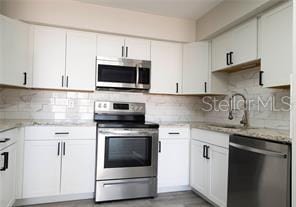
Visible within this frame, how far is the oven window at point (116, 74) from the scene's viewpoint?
2938mm

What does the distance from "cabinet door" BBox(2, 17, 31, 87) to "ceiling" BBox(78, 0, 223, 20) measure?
89 centimetres

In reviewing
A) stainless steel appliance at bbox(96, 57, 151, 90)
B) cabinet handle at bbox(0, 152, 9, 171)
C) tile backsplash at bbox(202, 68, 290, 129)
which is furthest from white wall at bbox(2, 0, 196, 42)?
cabinet handle at bbox(0, 152, 9, 171)

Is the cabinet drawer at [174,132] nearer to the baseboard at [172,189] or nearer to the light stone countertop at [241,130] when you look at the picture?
the light stone countertop at [241,130]

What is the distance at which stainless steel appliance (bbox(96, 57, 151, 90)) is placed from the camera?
116 inches

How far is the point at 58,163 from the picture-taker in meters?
2.51

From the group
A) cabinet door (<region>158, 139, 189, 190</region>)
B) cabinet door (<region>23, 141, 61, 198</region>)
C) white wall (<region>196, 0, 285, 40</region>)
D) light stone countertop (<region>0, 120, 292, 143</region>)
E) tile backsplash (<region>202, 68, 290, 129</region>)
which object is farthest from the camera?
cabinet door (<region>158, 139, 189, 190</region>)

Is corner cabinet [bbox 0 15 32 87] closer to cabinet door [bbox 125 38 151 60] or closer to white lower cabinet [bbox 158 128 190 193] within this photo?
cabinet door [bbox 125 38 151 60]

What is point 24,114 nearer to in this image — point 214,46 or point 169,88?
point 169,88

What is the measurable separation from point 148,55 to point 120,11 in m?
0.69

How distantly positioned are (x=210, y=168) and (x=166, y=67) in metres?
1.53

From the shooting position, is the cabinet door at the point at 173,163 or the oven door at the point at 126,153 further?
the cabinet door at the point at 173,163

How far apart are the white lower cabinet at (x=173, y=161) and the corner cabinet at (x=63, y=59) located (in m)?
1.24

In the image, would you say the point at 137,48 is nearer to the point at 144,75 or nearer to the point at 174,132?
the point at 144,75

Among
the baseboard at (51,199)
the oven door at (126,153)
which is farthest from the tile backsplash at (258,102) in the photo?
the baseboard at (51,199)
